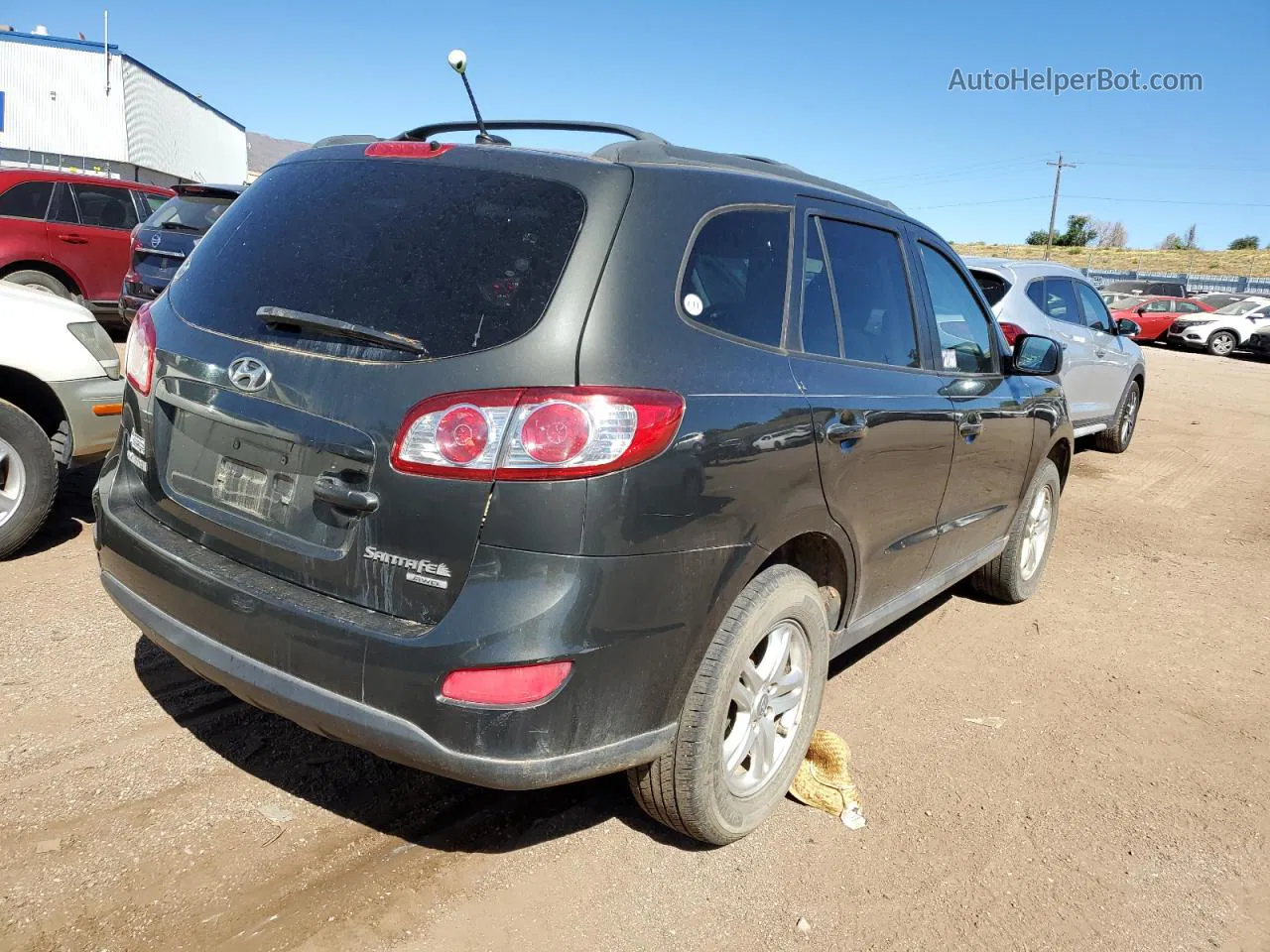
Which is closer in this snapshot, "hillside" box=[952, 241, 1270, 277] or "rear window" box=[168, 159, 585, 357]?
"rear window" box=[168, 159, 585, 357]

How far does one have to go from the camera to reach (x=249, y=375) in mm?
2432

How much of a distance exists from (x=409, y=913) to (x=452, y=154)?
1.93 m

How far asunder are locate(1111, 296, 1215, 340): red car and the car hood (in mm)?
28175

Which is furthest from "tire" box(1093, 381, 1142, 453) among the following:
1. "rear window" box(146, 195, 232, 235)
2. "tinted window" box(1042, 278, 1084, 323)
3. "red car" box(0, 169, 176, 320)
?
"red car" box(0, 169, 176, 320)

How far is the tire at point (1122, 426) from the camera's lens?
9805 millimetres

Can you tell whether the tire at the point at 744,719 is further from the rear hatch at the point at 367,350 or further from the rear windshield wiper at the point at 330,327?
the rear windshield wiper at the point at 330,327

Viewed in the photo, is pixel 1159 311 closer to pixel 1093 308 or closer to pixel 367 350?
pixel 1093 308

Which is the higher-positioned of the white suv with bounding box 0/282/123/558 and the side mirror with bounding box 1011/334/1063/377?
the side mirror with bounding box 1011/334/1063/377

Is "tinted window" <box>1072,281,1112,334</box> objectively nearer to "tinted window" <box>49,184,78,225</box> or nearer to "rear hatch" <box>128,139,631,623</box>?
"rear hatch" <box>128,139,631,623</box>

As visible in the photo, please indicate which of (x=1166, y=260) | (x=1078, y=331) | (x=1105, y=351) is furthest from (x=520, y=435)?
(x=1166, y=260)

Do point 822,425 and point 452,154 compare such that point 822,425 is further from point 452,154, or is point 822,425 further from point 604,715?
point 452,154

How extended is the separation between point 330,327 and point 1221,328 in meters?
29.2

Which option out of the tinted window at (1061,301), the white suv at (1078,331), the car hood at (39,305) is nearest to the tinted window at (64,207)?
the car hood at (39,305)

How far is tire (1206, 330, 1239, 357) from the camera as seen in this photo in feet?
86.2
